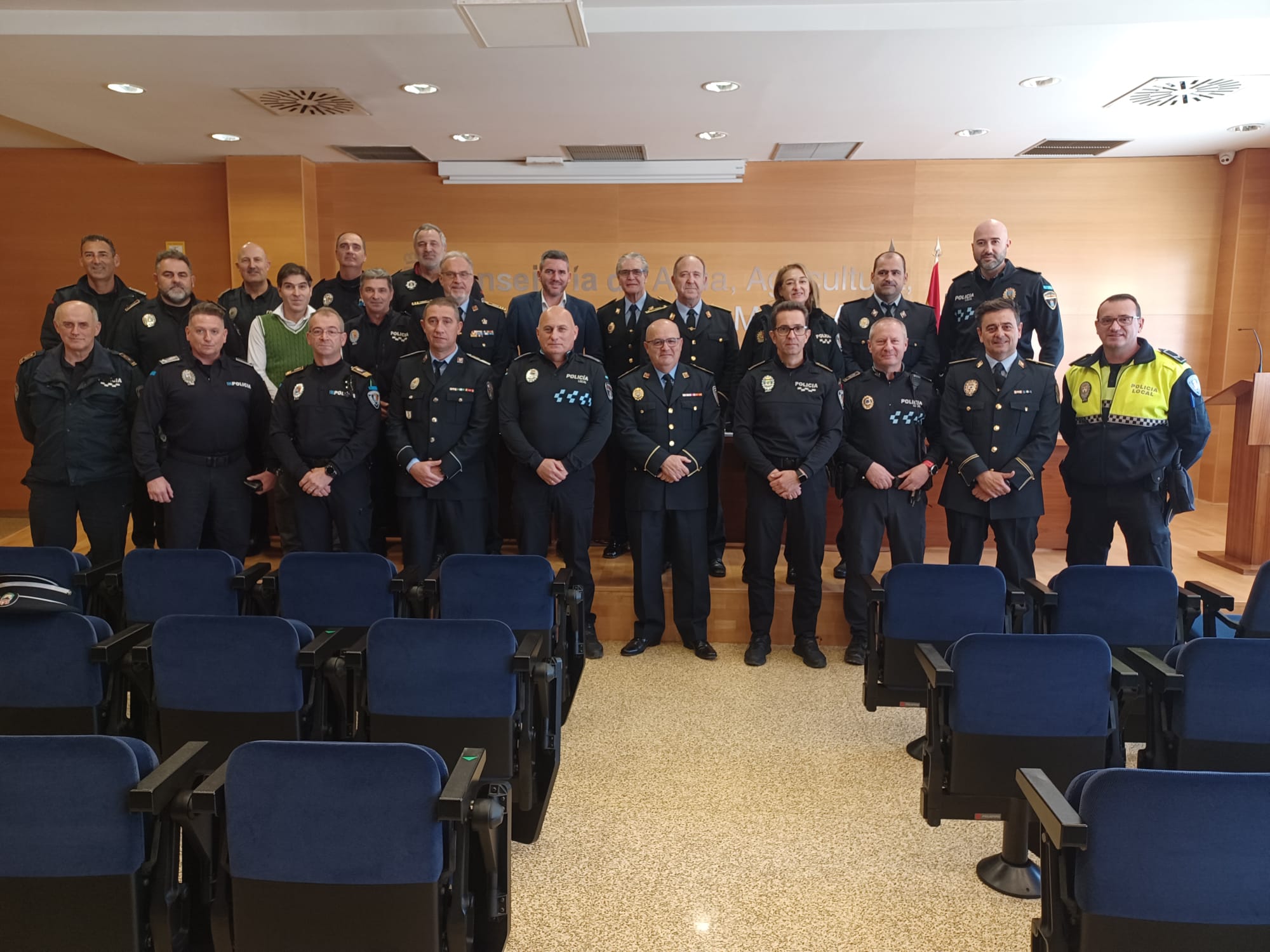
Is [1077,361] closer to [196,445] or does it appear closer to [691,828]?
[691,828]

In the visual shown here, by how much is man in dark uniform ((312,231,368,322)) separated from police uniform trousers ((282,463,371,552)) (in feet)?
4.45

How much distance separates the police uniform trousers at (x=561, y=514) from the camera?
4.52 meters

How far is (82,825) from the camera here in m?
1.69

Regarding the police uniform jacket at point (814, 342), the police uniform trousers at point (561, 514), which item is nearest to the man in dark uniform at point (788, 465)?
the police uniform jacket at point (814, 342)

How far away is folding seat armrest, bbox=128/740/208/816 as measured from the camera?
166cm

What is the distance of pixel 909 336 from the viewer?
5141mm

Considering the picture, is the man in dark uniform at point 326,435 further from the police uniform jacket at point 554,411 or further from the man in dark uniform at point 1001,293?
the man in dark uniform at point 1001,293

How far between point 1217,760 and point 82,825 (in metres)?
2.69

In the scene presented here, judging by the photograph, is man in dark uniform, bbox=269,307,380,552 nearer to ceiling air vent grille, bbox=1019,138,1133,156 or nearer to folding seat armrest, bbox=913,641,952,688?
folding seat armrest, bbox=913,641,952,688

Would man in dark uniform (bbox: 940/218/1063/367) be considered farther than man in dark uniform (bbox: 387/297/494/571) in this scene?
Yes

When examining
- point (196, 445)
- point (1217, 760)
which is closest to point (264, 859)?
point (1217, 760)

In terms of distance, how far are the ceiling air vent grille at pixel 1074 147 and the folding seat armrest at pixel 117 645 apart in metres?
7.39

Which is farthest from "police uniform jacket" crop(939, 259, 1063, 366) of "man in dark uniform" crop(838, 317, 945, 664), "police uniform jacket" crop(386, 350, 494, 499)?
"police uniform jacket" crop(386, 350, 494, 499)

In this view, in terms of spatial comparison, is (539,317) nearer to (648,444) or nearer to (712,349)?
(712,349)
